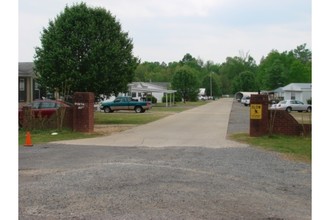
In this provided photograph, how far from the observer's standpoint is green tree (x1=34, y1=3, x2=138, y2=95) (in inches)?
982

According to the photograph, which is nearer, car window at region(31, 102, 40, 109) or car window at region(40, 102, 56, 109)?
car window at region(31, 102, 40, 109)

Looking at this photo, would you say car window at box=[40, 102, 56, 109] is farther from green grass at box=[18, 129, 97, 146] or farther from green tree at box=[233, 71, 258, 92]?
green tree at box=[233, 71, 258, 92]

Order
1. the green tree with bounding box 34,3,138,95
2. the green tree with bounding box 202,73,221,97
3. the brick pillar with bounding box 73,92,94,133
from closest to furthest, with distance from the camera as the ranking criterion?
the brick pillar with bounding box 73,92,94,133 < the green tree with bounding box 34,3,138,95 < the green tree with bounding box 202,73,221,97

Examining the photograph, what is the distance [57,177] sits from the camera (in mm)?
9062

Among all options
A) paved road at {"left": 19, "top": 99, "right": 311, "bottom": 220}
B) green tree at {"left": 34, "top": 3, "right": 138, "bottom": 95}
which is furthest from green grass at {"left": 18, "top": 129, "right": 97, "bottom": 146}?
green tree at {"left": 34, "top": 3, "right": 138, "bottom": 95}

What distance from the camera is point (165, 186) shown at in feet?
26.5

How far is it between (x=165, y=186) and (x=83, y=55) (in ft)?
61.0

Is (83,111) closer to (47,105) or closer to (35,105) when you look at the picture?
(47,105)

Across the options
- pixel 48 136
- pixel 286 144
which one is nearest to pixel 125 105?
pixel 48 136

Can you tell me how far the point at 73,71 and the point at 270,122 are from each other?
11528 millimetres

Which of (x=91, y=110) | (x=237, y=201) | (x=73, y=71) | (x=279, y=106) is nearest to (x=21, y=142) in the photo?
(x=91, y=110)

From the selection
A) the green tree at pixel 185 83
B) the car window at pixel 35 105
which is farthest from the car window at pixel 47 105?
the green tree at pixel 185 83

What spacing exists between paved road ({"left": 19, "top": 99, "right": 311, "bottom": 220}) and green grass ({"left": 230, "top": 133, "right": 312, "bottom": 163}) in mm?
848

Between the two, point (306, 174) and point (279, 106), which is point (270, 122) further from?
point (279, 106)
